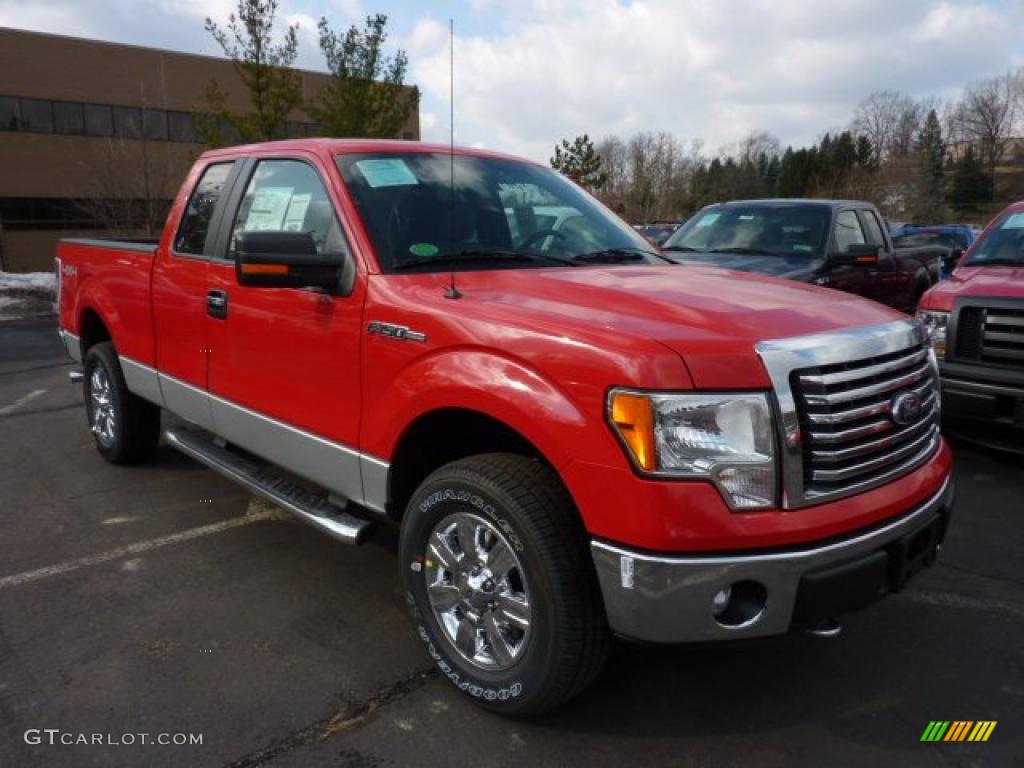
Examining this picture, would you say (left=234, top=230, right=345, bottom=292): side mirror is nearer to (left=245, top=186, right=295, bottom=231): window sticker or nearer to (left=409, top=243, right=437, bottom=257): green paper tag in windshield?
(left=409, top=243, right=437, bottom=257): green paper tag in windshield

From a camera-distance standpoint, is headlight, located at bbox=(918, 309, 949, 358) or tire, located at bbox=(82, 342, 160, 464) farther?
headlight, located at bbox=(918, 309, 949, 358)

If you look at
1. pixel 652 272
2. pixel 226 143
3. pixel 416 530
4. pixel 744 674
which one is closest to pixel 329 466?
pixel 416 530

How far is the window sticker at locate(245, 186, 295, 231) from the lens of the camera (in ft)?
12.4

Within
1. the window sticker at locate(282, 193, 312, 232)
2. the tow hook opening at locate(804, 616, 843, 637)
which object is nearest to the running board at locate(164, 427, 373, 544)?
the window sticker at locate(282, 193, 312, 232)

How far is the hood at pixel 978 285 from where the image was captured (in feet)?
17.3

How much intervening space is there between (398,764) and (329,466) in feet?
4.16

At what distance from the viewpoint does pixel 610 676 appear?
3.04 metres

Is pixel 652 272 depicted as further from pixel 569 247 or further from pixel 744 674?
pixel 744 674

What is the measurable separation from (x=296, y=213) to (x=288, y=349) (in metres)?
0.65

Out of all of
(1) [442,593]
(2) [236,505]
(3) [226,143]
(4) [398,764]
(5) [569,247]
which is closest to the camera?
(4) [398,764]

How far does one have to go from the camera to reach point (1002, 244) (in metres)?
6.28

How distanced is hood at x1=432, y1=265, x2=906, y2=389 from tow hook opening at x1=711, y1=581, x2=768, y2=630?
1.94 feet

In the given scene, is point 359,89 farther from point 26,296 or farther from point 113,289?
point 113,289
